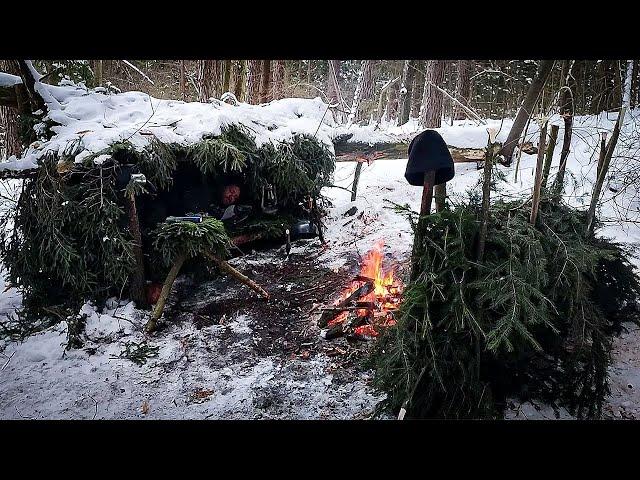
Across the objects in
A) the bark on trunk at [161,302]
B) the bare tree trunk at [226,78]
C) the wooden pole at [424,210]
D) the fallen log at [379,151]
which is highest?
the bare tree trunk at [226,78]

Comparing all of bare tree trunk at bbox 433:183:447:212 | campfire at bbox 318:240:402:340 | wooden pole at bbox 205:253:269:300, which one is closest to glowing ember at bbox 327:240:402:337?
campfire at bbox 318:240:402:340

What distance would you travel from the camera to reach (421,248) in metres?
2.91

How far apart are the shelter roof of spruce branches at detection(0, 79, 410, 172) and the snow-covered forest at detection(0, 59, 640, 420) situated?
0.14 feet

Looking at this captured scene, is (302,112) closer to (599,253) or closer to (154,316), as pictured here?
(154,316)

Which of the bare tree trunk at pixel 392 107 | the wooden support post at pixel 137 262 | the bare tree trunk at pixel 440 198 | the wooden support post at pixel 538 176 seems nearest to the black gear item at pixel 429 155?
the bare tree trunk at pixel 440 198

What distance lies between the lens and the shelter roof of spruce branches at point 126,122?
483cm

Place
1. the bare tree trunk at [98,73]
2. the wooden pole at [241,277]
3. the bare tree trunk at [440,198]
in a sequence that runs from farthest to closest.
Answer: the bare tree trunk at [98,73]
the wooden pole at [241,277]
the bare tree trunk at [440,198]

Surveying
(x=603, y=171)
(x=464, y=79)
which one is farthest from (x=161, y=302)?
(x=464, y=79)

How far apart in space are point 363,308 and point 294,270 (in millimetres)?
2150

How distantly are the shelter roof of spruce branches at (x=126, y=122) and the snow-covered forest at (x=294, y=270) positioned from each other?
0.14 ft

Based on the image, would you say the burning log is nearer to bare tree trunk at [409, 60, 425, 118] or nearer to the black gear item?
the black gear item

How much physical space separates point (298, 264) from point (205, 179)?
2.41m

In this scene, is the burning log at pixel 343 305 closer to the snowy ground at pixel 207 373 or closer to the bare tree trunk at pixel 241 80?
the snowy ground at pixel 207 373
